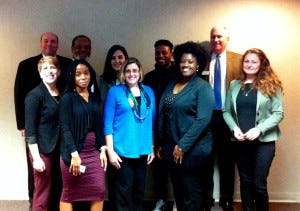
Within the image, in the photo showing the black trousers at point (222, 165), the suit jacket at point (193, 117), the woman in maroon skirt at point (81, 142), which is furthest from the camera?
the black trousers at point (222, 165)

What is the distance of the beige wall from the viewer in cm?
422

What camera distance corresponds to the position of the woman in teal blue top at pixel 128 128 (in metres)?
3.14

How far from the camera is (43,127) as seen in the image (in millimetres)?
3080

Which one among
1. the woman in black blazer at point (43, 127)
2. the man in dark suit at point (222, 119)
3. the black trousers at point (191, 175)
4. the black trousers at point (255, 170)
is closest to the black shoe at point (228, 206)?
the man in dark suit at point (222, 119)

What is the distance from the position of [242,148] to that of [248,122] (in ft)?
0.75

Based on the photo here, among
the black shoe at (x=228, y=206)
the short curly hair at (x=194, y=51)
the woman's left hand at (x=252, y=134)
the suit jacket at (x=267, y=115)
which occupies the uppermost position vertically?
the short curly hair at (x=194, y=51)

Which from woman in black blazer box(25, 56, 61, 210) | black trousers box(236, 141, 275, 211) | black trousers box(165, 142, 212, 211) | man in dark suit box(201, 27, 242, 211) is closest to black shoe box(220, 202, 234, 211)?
man in dark suit box(201, 27, 242, 211)

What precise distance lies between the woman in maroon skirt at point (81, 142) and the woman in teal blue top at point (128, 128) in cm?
9

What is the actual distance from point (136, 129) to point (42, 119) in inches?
27.8

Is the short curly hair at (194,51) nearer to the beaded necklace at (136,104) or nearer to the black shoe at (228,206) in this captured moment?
the beaded necklace at (136,104)

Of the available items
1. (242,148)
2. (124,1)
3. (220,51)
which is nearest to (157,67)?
(220,51)

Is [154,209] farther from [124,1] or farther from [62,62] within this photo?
[124,1]

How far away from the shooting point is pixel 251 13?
4223mm

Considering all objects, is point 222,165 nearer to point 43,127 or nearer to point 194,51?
point 194,51
